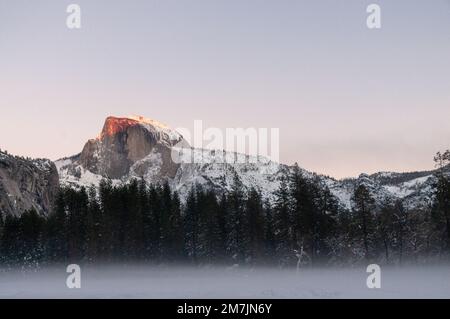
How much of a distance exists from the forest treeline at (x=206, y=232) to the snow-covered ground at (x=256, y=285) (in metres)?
3.82

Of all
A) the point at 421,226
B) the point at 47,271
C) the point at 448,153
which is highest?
the point at 448,153

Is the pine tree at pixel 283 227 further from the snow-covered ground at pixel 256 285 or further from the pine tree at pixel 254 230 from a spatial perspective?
the snow-covered ground at pixel 256 285

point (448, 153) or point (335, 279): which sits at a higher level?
point (448, 153)

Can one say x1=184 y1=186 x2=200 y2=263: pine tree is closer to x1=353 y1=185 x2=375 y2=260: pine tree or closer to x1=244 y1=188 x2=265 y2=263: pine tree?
x1=244 y1=188 x2=265 y2=263: pine tree

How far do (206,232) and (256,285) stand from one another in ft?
88.2

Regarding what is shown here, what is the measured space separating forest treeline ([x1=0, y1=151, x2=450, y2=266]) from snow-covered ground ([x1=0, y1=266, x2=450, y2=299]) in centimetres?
382

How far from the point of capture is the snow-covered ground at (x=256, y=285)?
1436 inches

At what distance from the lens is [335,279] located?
4653cm

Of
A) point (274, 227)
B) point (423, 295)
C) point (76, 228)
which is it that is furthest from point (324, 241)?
point (76, 228)

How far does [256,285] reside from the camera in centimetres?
4506
